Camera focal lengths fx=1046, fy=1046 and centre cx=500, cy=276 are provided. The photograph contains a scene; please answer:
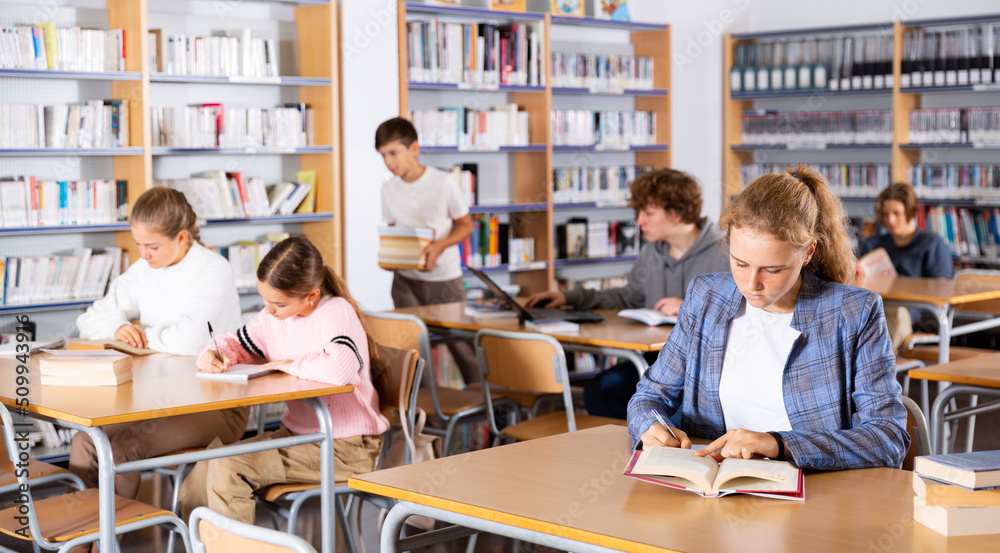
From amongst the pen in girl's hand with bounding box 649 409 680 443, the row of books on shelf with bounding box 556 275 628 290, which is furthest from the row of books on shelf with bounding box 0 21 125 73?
the pen in girl's hand with bounding box 649 409 680 443

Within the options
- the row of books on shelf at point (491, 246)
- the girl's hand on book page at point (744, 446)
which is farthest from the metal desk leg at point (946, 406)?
the row of books on shelf at point (491, 246)

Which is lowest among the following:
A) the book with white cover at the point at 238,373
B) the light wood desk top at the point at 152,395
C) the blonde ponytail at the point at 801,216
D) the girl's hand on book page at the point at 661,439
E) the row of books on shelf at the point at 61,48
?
the light wood desk top at the point at 152,395

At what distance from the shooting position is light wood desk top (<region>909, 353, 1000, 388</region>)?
271cm

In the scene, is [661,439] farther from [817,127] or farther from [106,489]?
[817,127]

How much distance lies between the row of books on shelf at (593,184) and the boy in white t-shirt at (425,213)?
151 cm

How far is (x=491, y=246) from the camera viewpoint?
20.0 feet

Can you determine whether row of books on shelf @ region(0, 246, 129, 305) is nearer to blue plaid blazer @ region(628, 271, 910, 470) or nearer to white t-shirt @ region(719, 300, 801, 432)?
blue plaid blazer @ region(628, 271, 910, 470)

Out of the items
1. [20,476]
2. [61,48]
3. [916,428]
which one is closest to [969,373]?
[916,428]

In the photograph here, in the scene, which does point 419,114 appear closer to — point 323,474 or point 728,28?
point 728,28

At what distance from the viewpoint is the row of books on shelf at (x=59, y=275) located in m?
4.56

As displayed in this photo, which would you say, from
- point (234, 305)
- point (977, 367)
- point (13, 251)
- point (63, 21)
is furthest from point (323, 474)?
point (63, 21)

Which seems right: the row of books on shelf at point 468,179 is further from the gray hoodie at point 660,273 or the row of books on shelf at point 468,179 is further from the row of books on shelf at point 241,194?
the gray hoodie at point 660,273

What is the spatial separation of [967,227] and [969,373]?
4.12 meters

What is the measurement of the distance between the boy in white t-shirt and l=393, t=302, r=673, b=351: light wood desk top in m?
0.69
